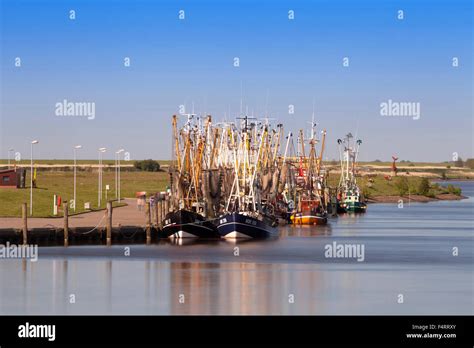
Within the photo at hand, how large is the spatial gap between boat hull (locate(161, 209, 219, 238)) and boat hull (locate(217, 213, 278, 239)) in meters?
0.89

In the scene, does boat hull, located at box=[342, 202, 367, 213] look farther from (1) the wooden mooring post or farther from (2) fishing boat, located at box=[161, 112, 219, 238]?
(1) the wooden mooring post

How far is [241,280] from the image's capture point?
71.1m

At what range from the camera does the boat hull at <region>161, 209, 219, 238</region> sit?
101 metres

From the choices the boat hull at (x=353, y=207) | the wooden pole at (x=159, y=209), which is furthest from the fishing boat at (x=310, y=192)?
the wooden pole at (x=159, y=209)

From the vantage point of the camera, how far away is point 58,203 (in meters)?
114

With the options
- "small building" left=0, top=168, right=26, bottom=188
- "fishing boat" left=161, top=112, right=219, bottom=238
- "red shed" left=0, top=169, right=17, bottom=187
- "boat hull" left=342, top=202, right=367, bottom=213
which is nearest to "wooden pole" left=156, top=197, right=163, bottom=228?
"fishing boat" left=161, top=112, right=219, bottom=238

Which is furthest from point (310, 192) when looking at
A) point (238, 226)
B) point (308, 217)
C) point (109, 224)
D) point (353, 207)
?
point (109, 224)

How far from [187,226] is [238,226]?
453 cm

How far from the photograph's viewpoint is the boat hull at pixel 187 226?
3991 inches

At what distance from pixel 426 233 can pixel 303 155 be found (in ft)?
138

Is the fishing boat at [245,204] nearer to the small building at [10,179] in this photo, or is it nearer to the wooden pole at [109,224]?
the wooden pole at [109,224]

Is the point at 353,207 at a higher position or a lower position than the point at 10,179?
lower

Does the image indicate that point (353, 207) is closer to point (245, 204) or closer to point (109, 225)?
point (245, 204)
